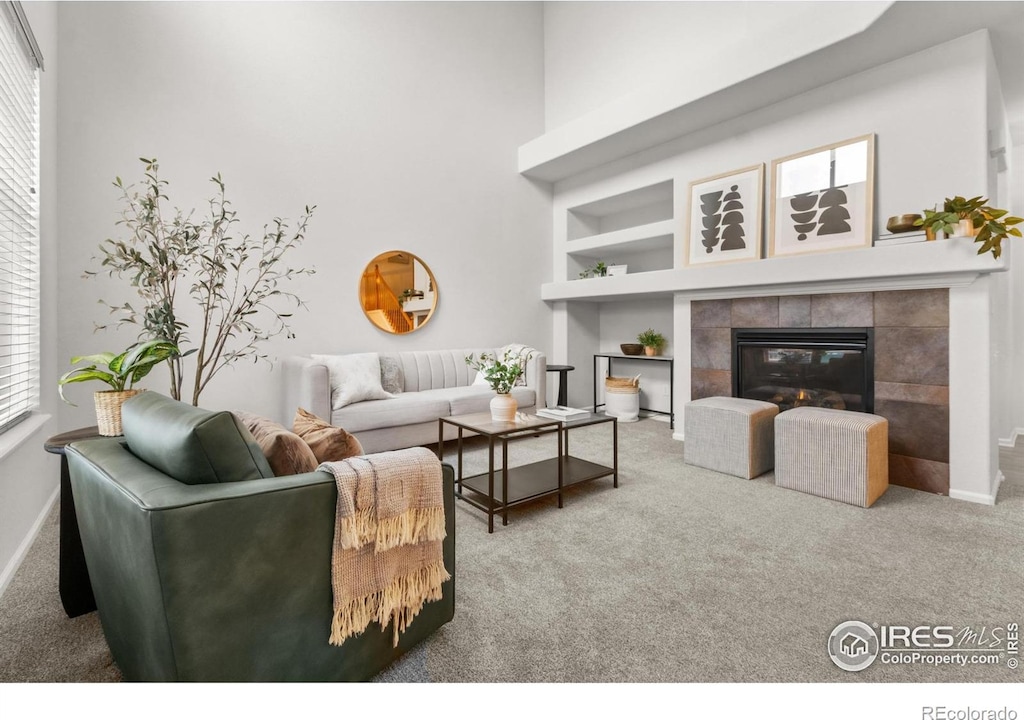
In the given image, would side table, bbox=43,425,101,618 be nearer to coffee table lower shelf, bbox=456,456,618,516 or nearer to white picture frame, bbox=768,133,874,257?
coffee table lower shelf, bbox=456,456,618,516

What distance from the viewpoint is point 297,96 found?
425 cm

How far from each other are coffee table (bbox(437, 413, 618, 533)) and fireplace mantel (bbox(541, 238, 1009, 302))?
1.76m

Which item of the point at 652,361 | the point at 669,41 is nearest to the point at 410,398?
the point at 652,361

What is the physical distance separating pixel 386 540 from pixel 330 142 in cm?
409

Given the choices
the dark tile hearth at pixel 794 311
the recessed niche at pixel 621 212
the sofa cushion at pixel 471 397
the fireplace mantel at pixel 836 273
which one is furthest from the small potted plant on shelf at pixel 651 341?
the dark tile hearth at pixel 794 311

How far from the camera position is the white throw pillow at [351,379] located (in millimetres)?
3738

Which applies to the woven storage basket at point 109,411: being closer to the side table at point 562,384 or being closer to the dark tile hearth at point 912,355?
the side table at point 562,384

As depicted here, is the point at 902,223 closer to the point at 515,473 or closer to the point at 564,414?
the point at 564,414

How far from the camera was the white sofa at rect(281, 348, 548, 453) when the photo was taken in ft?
11.9

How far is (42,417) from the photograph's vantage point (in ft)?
8.51

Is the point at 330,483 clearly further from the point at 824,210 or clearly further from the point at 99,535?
the point at 824,210

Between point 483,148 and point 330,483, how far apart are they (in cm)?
490
